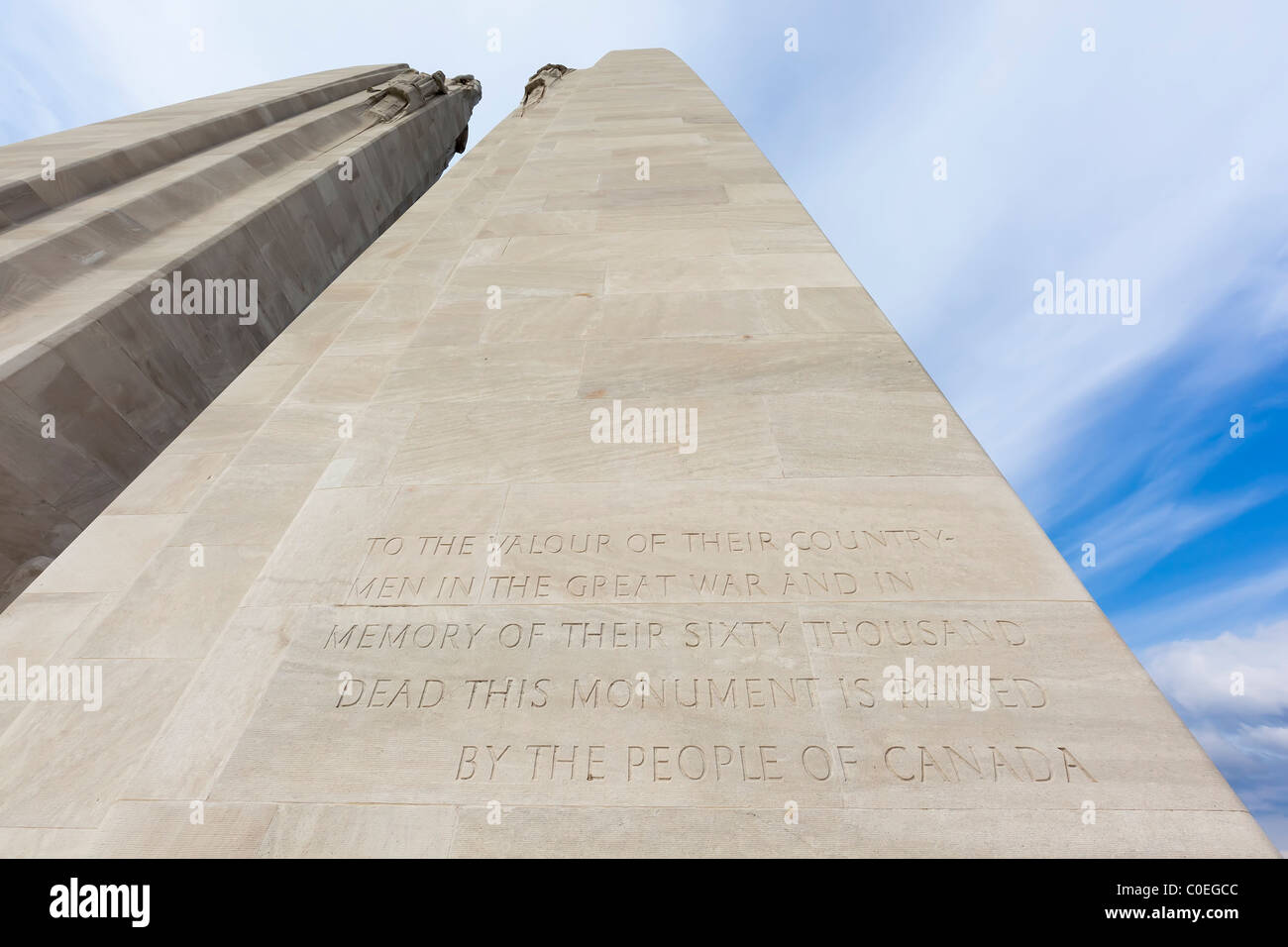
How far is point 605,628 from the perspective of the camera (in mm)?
3613

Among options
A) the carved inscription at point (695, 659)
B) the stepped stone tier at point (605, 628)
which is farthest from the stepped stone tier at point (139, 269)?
the carved inscription at point (695, 659)

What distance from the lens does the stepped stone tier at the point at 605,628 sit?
2.89 m

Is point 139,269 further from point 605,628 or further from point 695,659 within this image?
point 695,659

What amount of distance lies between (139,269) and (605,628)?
A: 11.6m

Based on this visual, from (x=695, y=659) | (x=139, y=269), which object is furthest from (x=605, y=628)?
(x=139, y=269)

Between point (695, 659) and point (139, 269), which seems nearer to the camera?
point (695, 659)

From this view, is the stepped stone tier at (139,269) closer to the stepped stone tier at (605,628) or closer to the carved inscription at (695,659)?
the stepped stone tier at (605,628)

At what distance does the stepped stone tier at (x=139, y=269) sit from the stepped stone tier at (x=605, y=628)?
276 centimetres

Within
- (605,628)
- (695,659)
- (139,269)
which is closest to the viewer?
(695,659)

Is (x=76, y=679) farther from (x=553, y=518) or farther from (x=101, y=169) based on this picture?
(x=101, y=169)
